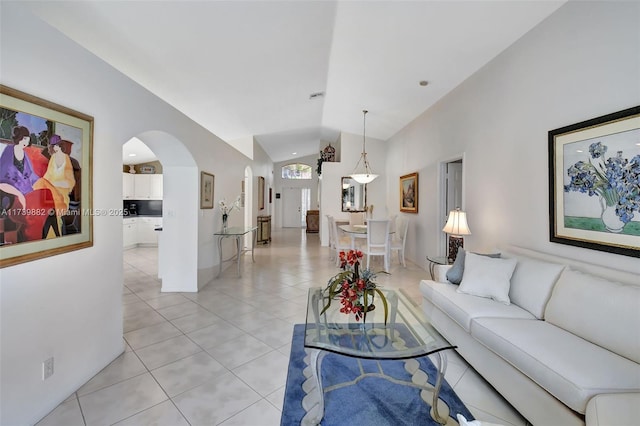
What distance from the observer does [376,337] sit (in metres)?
1.92

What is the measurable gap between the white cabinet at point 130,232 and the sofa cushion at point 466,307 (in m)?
7.33

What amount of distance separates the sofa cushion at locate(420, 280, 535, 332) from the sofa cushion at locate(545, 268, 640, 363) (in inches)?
9.3

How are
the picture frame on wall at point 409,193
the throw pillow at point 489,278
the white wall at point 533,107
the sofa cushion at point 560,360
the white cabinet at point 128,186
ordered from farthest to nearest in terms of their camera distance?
the white cabinet at point 128,186
the picture frame on wall at point 409,193
the throw pillow at point 489,278
the white wall at point 533,107
the sofa cushion at point 560,360

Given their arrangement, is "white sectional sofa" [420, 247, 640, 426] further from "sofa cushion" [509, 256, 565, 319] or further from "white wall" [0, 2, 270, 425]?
"white wall" [0, 2, 270, 425]

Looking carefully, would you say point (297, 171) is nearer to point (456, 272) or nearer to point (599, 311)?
point (456, 272)

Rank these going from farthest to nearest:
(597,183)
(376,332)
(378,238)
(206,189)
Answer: (378,238) < (206,189) < (597,183) < (376,332)

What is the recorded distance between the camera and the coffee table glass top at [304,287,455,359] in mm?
1629

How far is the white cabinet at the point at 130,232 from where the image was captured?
705 centimetres

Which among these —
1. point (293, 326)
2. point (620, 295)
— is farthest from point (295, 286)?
point (620, 295)

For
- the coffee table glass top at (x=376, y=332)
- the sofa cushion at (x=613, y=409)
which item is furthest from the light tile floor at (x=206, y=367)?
the sofa cushion at (x=613, y=409)

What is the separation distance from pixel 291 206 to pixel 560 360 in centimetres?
1249

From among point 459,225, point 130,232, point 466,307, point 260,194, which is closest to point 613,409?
point 466,307

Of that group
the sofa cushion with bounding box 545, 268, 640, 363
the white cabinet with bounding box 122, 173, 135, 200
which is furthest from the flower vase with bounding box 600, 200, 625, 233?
the white cabinet with bounding box 122, 173, 135, 200

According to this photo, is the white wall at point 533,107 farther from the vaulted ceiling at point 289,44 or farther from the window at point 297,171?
the window at point 297,171
